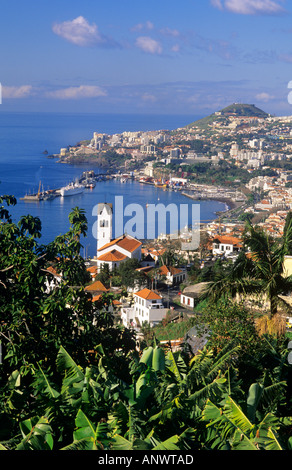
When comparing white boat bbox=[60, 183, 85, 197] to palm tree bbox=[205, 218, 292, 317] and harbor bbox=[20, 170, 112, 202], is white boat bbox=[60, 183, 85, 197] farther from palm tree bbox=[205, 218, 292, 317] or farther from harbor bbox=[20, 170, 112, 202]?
palm tree bbox=[205, 218, 292, 317]

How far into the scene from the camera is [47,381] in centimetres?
193

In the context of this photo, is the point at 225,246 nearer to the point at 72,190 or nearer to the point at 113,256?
the point at 113,256

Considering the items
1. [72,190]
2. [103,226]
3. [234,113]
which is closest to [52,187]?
[72,190]

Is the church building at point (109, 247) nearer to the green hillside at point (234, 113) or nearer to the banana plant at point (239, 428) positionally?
the banana plant at point (239, 428)

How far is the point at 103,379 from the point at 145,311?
8.24m

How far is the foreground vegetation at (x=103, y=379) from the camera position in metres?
1.66

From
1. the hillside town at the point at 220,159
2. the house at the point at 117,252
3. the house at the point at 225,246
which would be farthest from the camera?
the hillside town at the point at 220,159

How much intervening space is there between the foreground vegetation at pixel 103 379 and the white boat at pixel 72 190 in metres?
30.0

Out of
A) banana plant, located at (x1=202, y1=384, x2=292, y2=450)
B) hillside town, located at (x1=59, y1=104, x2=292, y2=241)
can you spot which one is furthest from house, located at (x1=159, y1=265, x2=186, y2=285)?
banana plant, located at (x1=202, y1=384, x2=292, y2=450)

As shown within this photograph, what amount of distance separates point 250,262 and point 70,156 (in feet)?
169

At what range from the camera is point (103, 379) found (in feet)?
6.46

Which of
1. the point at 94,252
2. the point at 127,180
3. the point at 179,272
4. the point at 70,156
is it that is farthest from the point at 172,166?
the point at 179,272

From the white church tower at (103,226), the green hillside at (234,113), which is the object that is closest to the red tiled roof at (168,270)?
the white church tower at (103,226)
